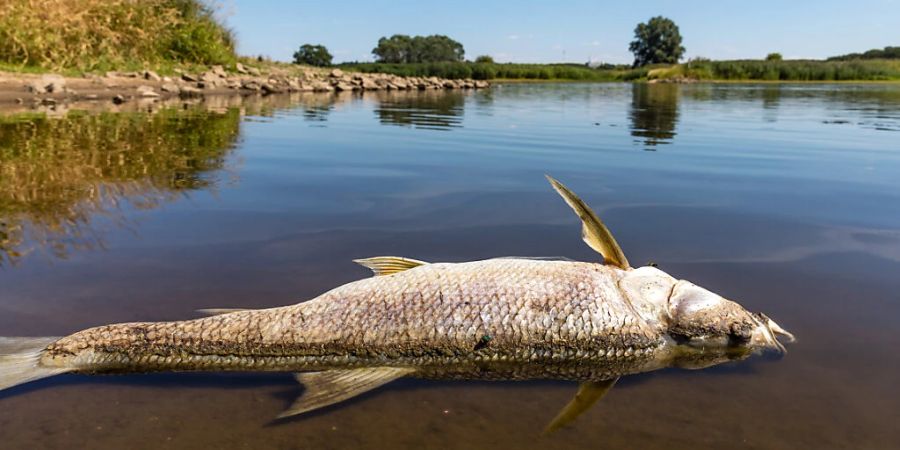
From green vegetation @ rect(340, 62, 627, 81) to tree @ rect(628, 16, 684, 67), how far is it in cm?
3350

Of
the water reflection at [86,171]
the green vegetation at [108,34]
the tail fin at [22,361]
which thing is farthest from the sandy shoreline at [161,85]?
the tail fin at [22,361]

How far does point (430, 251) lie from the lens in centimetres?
524

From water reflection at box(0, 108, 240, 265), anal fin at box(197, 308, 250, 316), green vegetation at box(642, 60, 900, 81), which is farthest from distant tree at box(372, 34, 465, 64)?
Result: anal fin at box(197, 308, 250, 316)

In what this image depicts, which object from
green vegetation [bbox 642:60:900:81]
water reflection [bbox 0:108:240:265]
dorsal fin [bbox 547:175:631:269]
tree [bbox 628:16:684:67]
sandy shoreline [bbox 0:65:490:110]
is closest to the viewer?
dorsal fin [bbox 547:175:631:269]

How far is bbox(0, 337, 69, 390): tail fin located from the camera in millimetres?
2949

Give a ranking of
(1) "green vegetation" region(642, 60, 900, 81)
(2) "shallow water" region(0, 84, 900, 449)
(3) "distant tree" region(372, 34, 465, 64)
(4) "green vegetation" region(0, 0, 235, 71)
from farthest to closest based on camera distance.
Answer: (3) "distant tree" region(372, 34, 465, 64), (1) "green vegetation" region(642, 60, 900, 81), (4) "green vegetation" region(0, 0, 235, 71), (2) "shallow water" region(0, 84, 900, 449)

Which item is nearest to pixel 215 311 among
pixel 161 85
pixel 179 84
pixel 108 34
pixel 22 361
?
pixel 22 361

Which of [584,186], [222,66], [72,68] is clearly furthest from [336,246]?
[222,66]

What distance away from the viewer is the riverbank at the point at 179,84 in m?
17.5

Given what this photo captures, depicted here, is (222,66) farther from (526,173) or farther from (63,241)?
(63,241)

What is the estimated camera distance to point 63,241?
5082mm

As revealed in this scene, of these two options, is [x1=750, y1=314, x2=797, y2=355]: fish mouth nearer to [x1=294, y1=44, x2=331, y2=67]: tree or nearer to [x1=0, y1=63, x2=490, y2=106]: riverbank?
[x1=0, y1=63, x2=490, y2=106]: riverbank

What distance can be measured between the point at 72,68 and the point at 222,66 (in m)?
9.91

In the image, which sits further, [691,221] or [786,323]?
[691,221]
